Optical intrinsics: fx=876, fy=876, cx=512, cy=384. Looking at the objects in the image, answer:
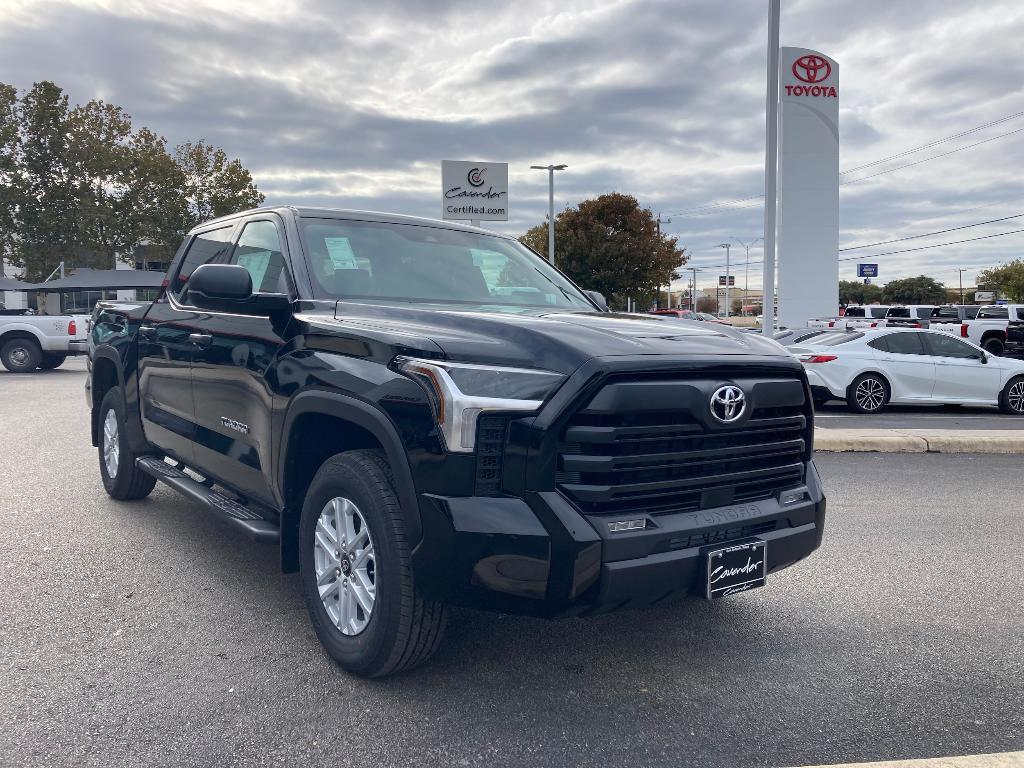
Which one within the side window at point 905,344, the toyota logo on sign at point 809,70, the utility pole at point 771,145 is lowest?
the side window at point 905,344

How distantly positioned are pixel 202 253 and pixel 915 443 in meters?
7.71

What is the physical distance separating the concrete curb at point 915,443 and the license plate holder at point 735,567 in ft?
21.2

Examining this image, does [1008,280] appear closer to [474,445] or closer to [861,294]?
[861,294]

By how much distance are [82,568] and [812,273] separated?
73.1ft

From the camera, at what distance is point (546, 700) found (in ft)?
10.9

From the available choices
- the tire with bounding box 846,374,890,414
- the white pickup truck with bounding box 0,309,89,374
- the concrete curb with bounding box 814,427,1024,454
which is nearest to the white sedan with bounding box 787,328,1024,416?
the tire with bounding box 846,374,890,414

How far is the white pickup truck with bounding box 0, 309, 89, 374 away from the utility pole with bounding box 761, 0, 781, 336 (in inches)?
576

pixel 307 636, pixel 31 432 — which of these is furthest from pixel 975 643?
pixel 31 432

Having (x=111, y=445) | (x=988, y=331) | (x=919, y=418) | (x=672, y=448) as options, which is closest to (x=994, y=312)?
(x=988, y=331)

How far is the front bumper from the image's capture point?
9.60ft

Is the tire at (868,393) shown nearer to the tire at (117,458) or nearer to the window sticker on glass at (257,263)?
the tire at (117,458)

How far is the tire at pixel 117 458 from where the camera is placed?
20.4 ft

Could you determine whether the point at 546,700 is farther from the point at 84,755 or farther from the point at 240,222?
the point at 240,222

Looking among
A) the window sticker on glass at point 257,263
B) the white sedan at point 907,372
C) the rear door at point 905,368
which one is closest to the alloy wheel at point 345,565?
the window sticker on glass at point 257,263
